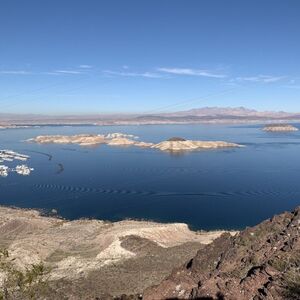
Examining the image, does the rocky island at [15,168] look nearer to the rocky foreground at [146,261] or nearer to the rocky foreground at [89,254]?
the rocky foreground at [89,254]

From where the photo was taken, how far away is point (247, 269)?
25.1m

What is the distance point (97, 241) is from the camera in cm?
4138

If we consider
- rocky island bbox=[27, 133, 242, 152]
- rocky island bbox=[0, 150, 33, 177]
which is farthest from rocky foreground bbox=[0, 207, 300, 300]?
rocky island bbox=[27, 133, 242, 152]

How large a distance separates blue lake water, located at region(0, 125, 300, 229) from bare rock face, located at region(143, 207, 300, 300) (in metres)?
21.6

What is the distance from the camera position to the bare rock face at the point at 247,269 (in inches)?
888

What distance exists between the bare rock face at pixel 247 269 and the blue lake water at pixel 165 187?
21.6m

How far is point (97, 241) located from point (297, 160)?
263ft

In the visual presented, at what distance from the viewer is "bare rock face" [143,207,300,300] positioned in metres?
22.6

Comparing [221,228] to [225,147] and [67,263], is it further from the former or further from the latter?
[225,147]

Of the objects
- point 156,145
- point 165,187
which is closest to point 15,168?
point 165,187

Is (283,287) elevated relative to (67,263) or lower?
elevated

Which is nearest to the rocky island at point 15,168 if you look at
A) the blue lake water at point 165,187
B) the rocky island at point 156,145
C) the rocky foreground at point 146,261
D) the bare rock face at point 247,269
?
the blue lake water at point 165,187

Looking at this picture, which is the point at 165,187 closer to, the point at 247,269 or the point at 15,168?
the point at 15,168

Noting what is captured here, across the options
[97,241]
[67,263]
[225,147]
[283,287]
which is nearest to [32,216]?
[97,241]
